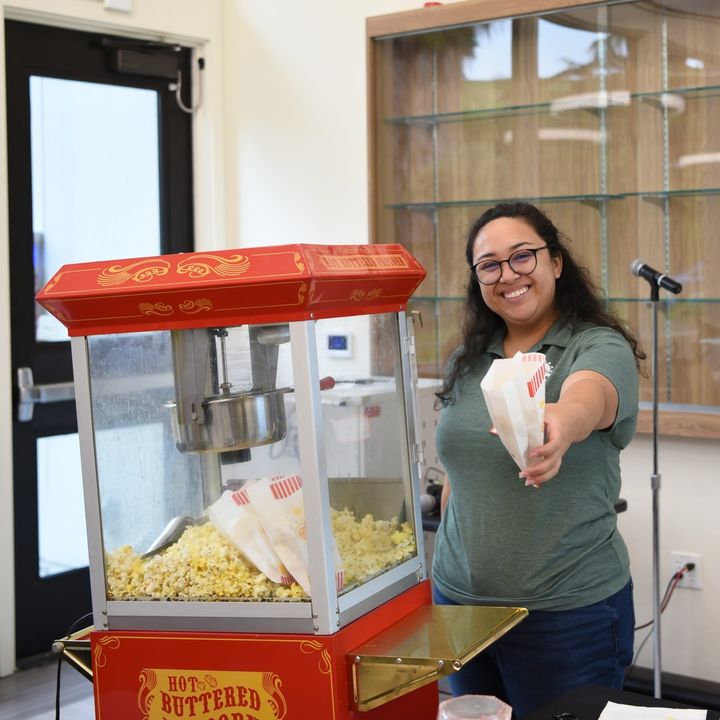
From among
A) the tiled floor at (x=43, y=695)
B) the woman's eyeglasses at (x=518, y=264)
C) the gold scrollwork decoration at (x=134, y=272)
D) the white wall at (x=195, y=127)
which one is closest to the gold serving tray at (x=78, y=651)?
the gold scrollwork decoration at (x=134, y=272)

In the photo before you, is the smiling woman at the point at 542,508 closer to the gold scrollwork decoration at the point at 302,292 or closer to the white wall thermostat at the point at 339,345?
the white wall thermostat at the point at 339,345

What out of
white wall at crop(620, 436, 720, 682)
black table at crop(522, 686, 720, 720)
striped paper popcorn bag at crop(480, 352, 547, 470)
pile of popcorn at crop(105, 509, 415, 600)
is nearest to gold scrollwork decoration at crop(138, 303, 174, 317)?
pile of popcorn at crop(105, 509, 415, 600)

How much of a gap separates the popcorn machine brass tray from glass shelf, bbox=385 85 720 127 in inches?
83.8

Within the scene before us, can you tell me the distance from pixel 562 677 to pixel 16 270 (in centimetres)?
270

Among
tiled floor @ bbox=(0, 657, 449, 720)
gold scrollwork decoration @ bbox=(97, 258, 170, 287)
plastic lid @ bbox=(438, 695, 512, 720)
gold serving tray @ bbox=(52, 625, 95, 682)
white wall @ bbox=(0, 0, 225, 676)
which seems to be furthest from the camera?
white wall @ bbox=(0, 0, 225, 676)

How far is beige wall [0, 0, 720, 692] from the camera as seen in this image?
10.6 feet

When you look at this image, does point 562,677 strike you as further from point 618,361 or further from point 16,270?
point 16,270

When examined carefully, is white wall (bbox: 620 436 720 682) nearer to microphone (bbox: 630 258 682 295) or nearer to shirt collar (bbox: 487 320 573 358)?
microphone (bbox: 630 258 682 295)

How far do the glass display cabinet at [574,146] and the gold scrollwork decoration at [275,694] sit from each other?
2016 millimetres

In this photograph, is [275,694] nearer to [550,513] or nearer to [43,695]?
[550,513]

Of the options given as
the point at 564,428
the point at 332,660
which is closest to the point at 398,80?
the point at 564,428

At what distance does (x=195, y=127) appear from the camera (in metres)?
4.40

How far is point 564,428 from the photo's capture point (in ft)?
4.99

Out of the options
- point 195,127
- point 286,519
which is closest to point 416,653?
point 286,519
